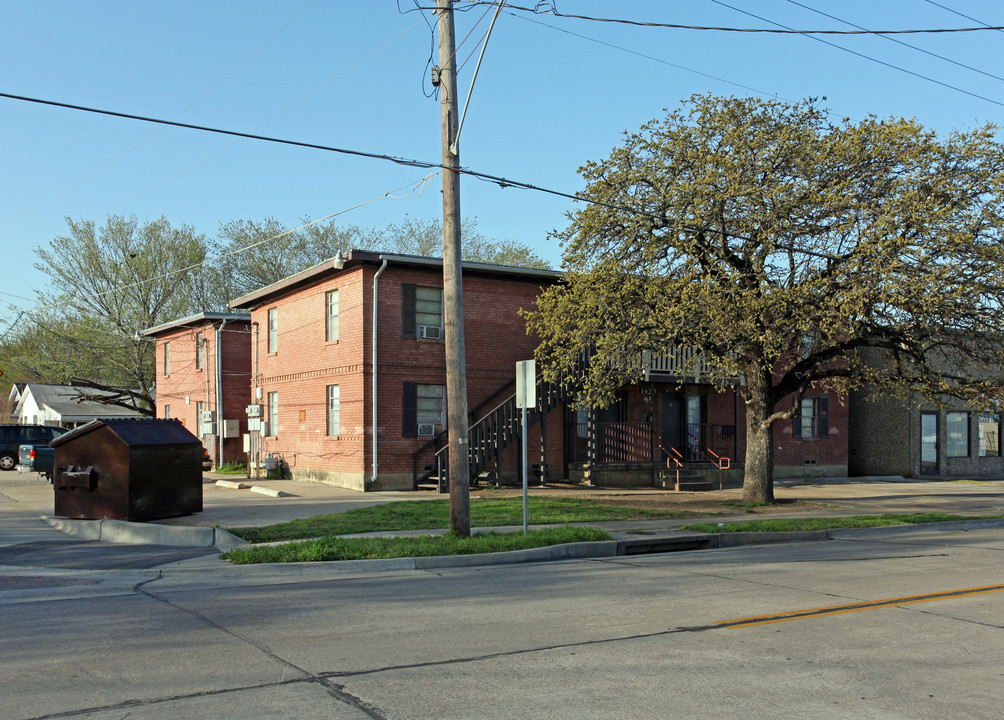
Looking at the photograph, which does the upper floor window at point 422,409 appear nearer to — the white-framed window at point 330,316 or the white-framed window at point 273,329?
the white-framed window at point 330,316

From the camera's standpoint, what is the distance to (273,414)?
27.4m

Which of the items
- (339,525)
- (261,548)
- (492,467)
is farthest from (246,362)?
(261,548)

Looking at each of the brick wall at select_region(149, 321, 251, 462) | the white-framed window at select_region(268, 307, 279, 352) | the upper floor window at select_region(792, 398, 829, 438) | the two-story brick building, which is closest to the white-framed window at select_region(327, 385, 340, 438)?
the two-story brick building

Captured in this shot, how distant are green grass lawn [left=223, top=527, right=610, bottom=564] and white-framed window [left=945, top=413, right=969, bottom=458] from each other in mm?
24997

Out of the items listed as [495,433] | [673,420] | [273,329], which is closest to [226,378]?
[273,329]

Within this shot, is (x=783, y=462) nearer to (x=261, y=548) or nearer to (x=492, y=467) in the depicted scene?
(x=492, y=467)

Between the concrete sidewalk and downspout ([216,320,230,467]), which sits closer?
the concrete sidewalk

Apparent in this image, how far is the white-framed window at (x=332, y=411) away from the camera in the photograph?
2339cm

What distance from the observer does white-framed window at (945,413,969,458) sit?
1291 inches

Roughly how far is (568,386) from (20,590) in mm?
16164

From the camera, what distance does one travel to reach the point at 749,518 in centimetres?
1680

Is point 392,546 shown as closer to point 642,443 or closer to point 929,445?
point 642,443

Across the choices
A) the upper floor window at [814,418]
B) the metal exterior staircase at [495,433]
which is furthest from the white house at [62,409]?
the upper floor window at [814,418]

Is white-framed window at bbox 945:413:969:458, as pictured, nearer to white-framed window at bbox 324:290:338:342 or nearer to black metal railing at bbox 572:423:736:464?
black metal railing at bbox 572:423:736:464
